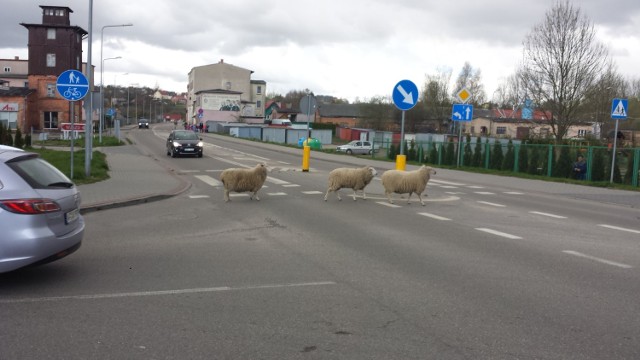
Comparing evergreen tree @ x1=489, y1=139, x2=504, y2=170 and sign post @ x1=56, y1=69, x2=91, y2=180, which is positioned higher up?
sign post @ x1=56, y1=69, x2=91, y2=180

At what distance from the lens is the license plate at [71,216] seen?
622 cm

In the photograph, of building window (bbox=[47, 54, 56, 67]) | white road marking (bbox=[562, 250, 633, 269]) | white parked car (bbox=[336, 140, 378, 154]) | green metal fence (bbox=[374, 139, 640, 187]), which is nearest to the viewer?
white road marking (bbox=[562, 250, 633, 269])

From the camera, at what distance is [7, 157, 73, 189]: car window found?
19.5 feet

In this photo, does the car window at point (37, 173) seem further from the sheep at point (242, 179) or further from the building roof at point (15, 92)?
the building roof at point (15, 92)

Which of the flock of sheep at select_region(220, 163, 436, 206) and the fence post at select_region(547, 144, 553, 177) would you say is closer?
the flock of sheep at select_region(220, 163, 436, 206)

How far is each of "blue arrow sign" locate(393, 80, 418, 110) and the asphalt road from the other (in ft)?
13.2

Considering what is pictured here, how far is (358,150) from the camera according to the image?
52.1 metres

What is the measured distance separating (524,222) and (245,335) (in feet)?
26.4

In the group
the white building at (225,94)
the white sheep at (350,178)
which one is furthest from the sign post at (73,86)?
the white building at (225,94)

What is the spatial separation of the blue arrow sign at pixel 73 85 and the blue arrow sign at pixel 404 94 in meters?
8.71

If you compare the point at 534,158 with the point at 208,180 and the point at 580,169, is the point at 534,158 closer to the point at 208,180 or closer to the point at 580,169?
the point at 580,169

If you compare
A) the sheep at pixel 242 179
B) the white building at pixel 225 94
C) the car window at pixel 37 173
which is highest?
the white building at pixel 225 94

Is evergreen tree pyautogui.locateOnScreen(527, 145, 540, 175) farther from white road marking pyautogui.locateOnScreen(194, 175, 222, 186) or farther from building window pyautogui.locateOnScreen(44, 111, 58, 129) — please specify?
building window pyautogui.locateOnScreen(44, 111, 58, 129)

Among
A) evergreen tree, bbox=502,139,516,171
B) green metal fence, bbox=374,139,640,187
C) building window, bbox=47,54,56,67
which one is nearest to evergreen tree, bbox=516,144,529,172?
green metal fence, bbox=374,139,640,187
